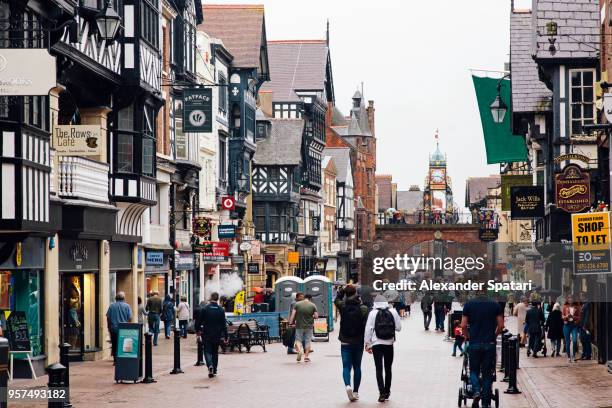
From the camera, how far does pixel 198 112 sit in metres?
38.7

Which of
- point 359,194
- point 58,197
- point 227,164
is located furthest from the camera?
point 359,194

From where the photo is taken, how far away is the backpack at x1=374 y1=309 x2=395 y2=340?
63.8 ft

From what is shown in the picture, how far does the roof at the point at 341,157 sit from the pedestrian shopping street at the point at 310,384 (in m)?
70.0

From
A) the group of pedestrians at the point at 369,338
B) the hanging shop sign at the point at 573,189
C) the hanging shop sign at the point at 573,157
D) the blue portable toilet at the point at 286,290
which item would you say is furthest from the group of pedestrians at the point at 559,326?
the blue portable toilet at the point at 286,290

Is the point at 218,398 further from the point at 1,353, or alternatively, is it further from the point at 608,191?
the point at 608,191

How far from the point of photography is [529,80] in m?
43.4

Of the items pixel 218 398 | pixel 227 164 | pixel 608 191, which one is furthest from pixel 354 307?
pixel 227 164

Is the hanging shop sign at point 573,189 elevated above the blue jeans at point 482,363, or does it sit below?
above

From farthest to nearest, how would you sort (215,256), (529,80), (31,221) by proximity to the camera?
(215,256), (529,80), (31,221)

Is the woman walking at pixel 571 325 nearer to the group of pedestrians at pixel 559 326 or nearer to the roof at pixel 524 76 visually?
the group of pedestrians at pixel 559 326

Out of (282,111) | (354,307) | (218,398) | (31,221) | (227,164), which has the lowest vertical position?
(218,398)

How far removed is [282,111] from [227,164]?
80.6 ft

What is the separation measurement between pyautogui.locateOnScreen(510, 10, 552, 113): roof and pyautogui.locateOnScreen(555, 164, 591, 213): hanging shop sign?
1061 centimetres

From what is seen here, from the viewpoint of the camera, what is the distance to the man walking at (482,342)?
17.5m
